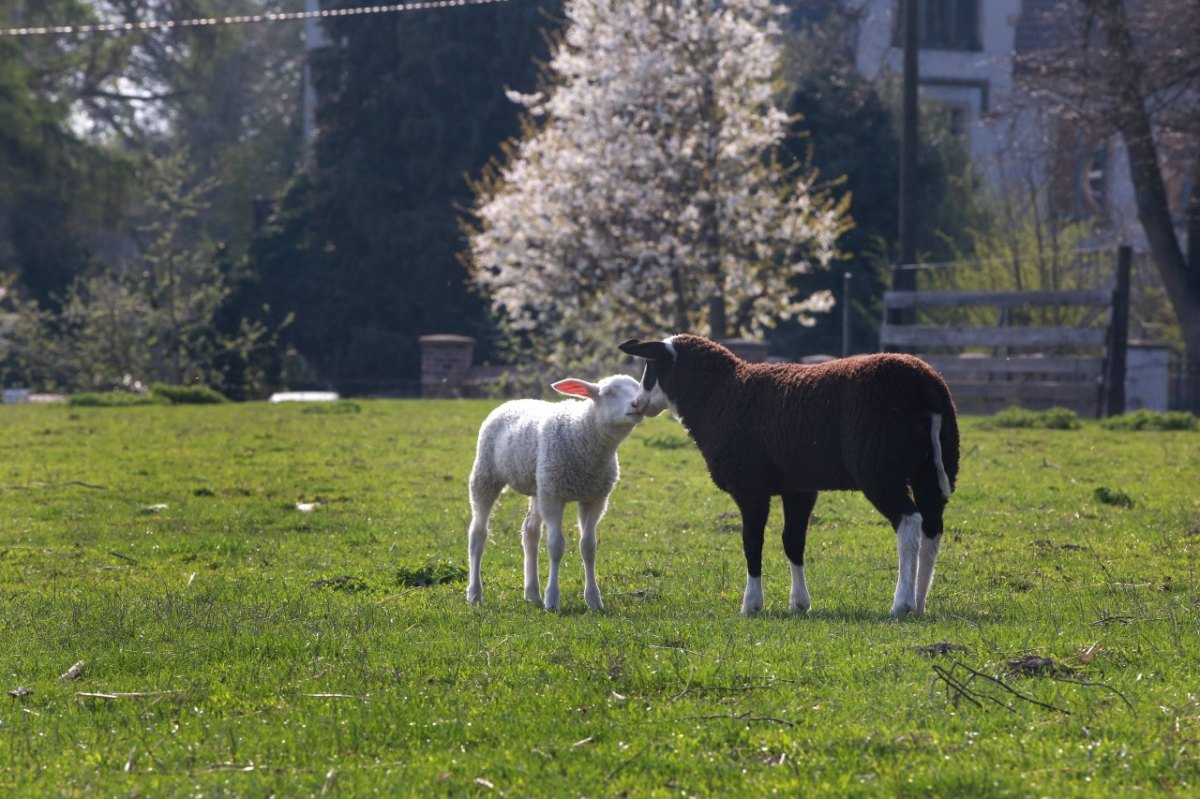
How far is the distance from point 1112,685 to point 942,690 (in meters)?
0.71

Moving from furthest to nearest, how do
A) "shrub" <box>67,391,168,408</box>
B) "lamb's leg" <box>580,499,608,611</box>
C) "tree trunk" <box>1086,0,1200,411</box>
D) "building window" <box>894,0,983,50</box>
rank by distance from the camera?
"building window" <box>894,0,983,50</box> → "shrub" <box>67,391,168,408</box> → "tree trunk" <box>1086,0,1200,411</box> → "lamb's leg" <box>580,499,608,611</box>

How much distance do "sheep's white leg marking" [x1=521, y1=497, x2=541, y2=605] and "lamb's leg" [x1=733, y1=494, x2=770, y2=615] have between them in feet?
4.04

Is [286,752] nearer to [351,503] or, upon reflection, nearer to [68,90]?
[351,503]

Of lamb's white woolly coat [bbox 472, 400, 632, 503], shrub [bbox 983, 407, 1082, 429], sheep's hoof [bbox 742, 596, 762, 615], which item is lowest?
shrub [bbox 983, 407, 1082, 429]

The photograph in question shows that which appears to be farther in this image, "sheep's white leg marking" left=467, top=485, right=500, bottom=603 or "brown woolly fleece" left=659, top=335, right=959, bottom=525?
"sheep's white leg marking" left=467, top=485, right=500, bottom=603

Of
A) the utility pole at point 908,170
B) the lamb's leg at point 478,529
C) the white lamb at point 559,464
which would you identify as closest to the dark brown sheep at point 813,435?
the white lamb at point 559,464

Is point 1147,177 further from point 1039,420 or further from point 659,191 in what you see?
point 659,191

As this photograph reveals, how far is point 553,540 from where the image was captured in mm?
9578

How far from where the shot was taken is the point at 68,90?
4925 cm

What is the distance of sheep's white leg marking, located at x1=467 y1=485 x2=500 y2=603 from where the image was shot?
9.88m

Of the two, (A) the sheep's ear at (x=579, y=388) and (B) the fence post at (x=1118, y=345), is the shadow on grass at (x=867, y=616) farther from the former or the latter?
(B) the fence post at (x=1118, y=345)

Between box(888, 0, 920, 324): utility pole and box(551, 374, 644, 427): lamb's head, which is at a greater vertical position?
box(888, 0, 920, 324): utility pole

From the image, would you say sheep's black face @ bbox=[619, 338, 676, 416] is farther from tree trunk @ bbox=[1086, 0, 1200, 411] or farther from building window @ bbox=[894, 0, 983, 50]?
building window @ bbox=[894, 0, 983, 50]

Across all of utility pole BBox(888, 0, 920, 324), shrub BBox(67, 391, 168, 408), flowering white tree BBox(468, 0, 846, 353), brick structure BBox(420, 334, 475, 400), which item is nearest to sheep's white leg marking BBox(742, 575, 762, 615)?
utility pole BBox(888, 0, 920, 324)
